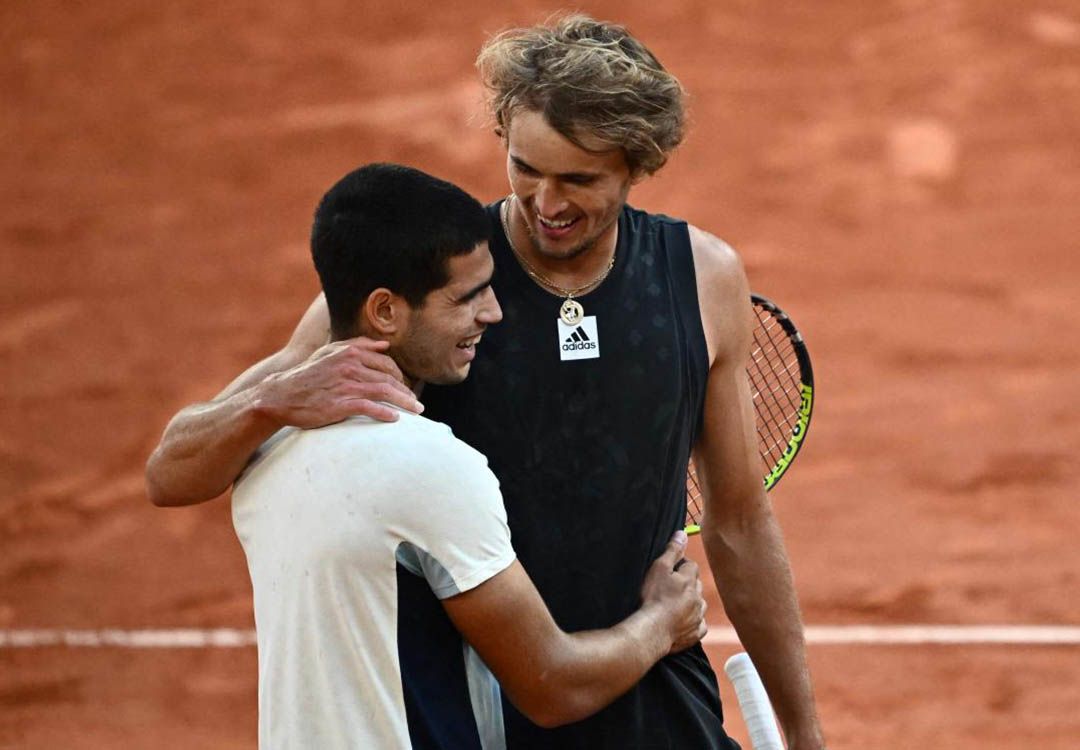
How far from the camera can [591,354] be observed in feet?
12.5

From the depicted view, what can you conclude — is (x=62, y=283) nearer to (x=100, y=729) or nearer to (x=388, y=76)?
(x=388, y=76)

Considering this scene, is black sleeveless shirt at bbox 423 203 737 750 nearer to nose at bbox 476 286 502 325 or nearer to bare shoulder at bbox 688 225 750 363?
bare shoulder at bbox 688 225 750 363

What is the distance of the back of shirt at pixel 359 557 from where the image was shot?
315cm

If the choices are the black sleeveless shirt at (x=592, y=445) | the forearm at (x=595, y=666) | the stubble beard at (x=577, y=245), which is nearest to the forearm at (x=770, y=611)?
the black sleeveless shirt at (x=592, y=445)

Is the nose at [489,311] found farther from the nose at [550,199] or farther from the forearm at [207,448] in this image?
the forearm at [207,448]

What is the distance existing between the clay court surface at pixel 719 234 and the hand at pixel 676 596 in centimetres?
334

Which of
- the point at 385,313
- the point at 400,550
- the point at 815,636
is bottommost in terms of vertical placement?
the point at 815,636

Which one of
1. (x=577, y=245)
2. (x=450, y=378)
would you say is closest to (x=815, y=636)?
(x=577, y=245)

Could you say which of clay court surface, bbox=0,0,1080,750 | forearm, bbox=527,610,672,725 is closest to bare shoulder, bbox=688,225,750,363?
forearm, bbox=527,610,672,725

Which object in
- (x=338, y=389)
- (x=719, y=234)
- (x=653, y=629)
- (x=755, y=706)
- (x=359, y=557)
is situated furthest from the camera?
(x=719, y=234)

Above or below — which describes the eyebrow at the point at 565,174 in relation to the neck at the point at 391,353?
above

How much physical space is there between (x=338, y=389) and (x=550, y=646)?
2.01ft

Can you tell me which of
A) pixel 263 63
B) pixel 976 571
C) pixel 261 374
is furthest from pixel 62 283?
pixel 261 374

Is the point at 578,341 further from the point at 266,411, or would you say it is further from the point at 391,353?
the point at 266,411
